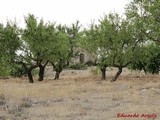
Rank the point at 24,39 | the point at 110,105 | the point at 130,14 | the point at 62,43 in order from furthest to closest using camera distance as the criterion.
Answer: the point at 62,43, the point at 24,39, the point at 130,14, the point at 110,105

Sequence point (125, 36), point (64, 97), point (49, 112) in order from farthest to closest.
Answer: point (125, 36) → point (64, 97) → point (49, 112)

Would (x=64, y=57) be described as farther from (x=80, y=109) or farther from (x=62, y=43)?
(x=80, y=109)

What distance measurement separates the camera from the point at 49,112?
767 inches

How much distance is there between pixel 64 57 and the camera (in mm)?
56156

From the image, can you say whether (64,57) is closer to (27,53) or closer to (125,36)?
(27,53)

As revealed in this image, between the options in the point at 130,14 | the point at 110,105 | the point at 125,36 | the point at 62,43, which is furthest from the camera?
the point at 62,43

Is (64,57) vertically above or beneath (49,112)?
above

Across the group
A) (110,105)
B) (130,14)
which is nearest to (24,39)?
(130,14)

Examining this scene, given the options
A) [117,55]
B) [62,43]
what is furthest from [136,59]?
[62,43]

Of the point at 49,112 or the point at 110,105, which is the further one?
the point at 110,105

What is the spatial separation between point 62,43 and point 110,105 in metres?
32.4

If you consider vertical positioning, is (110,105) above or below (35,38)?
below

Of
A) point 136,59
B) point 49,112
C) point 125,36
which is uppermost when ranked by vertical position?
point 125,36

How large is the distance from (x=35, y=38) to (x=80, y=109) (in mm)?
31141
